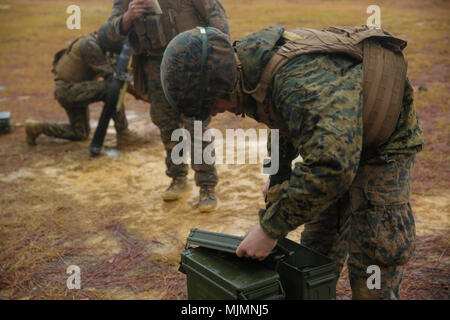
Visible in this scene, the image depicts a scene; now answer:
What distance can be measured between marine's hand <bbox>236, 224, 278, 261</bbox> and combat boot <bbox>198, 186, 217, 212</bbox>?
2184 mm

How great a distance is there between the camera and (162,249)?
3.49 metres

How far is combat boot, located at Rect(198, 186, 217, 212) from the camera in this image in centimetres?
407

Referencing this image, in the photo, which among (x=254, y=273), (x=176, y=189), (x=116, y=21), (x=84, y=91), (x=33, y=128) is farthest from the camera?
(x=33, y=128)

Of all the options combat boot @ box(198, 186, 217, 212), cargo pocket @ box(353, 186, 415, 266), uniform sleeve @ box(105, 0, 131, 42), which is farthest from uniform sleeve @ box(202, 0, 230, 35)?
cargo pocket @ box(353, 186, 415, 266)

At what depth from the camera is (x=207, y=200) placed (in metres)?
4.11

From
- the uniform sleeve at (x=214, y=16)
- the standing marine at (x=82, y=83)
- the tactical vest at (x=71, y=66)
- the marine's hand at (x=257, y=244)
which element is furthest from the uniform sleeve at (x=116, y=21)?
the marine's hand at (x=257, y=244)

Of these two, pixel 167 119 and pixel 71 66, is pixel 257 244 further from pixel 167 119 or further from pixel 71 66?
pixel 71 66

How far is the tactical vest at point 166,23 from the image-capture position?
3781mm

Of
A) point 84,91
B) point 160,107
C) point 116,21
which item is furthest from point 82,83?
point 160,107

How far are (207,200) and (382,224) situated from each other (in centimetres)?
234

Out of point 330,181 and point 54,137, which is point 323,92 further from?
point 54,137

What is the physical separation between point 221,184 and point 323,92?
10.3ft

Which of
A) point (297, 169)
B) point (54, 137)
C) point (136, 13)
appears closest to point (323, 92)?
point (297, 169)

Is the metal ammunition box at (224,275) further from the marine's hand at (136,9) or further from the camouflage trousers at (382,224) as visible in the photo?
the marine's hand at (136,9)
